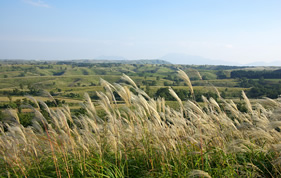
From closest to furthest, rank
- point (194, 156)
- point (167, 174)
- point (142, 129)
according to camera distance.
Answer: point (167, 174), point (194, 156), point (142, 129)

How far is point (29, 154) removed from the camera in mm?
4711

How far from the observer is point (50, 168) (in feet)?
13.5

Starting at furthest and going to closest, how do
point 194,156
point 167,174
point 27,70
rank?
point 27,70
point 194,156
point 167,174

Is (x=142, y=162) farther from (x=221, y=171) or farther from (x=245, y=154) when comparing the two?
(x=245, y=154)

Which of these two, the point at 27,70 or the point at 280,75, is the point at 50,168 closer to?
the point at 280,75

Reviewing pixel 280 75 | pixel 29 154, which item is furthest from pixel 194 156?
pixel 280 75

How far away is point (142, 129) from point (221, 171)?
174cm

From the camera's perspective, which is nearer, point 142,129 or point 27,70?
point 142,129

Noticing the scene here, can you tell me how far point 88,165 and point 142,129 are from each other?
132 centimetres

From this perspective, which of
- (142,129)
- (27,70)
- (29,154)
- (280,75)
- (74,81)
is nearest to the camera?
(142,129)

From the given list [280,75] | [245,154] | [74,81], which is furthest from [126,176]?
[74,81]

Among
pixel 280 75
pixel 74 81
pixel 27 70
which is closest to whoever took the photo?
pixel 280 75

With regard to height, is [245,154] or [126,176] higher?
[245,154]

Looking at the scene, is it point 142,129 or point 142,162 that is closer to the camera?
point 142,162
